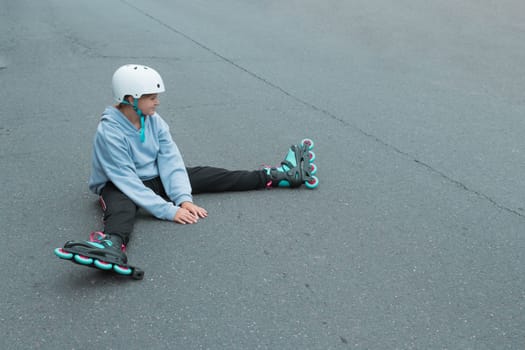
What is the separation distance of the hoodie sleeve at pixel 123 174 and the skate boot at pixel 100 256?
22.3 inches

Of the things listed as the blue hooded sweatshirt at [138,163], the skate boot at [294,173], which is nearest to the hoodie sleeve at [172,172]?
the blue hooded sweatshirt at [138,163]

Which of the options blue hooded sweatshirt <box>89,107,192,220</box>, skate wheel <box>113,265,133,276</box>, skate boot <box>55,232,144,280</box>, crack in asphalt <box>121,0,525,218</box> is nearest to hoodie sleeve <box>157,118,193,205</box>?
blue hooded sweatshirt <box>89,107,192,220</box>

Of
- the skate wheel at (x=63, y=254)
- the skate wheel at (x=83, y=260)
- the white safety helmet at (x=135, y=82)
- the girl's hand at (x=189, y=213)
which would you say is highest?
the white safety helmet at (x=135, y=82)

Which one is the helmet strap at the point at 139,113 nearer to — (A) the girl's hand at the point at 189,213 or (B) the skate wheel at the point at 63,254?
(A) the girl's hand at the point at 189,213

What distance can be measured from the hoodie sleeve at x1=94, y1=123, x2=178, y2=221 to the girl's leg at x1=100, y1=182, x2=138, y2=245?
0.06 meters

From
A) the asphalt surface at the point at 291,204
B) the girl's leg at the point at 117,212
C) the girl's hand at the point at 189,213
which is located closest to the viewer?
the asphalt surface at the point at 291,204

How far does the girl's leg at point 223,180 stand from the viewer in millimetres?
4344

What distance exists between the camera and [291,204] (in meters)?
4.28

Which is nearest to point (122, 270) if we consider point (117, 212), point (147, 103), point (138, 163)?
point (117, 212)

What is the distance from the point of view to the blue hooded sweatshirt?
388cm

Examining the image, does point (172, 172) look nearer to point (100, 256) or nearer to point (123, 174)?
point (123, 174)

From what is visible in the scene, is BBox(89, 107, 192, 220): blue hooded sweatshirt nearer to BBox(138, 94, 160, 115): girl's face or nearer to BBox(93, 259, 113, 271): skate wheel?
BBox(138, 94, 160, 115): girl's face

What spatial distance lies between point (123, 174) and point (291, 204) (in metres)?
1.21

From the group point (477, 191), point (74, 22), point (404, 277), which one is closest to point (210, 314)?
point (404, 277)
